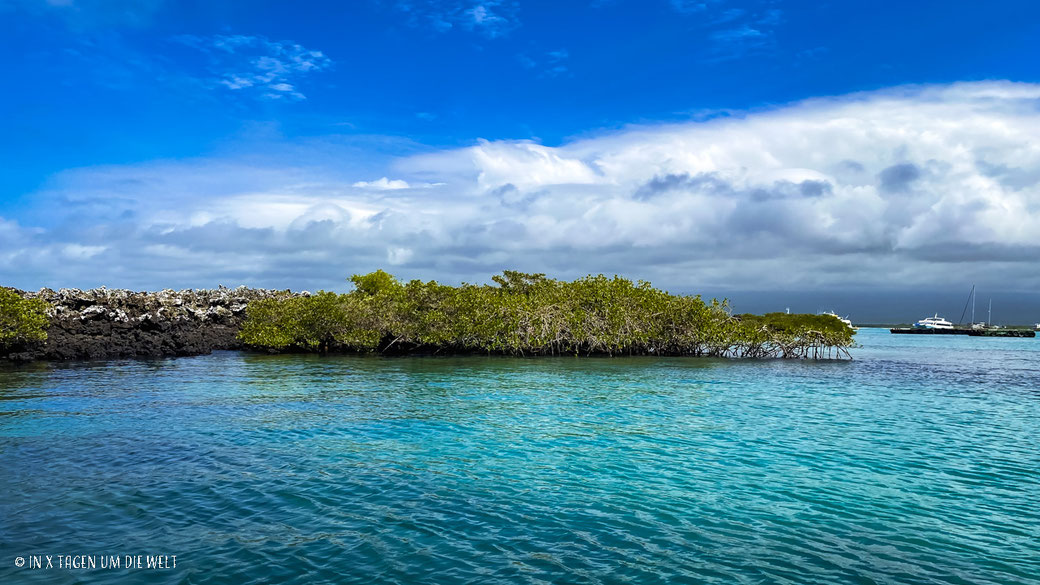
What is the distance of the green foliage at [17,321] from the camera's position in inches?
1476

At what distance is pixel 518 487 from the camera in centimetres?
1288

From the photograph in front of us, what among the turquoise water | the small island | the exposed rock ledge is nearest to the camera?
the turquoise water

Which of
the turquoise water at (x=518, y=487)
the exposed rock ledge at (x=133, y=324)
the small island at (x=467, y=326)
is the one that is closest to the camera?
the turquoise water at (x=518, y=487)

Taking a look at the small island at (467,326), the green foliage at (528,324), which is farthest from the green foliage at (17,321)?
the green foliage at (528,324)

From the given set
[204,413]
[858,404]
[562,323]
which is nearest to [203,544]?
[204,413]

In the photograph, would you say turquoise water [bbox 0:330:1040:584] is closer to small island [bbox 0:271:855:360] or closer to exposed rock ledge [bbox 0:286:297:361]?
exposed rock ledge [bbox 0:286:297:361]

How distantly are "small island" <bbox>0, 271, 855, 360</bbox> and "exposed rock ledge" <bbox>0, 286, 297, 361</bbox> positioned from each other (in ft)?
0.40

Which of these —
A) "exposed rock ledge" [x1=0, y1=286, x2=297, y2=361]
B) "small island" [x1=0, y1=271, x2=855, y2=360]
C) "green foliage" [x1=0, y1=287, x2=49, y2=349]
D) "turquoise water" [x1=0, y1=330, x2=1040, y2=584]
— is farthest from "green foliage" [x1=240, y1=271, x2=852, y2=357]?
"turquoise water" [x1=0, y1=330, x2=1040, y2=584]

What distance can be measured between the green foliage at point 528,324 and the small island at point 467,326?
0.08 metres

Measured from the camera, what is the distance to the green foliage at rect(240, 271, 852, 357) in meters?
47.4

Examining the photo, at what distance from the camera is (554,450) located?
642 inches

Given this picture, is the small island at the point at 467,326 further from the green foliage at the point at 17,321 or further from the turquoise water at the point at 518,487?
the turquoise water at the point at 518,487

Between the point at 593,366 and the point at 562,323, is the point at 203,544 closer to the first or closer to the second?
the point at 593,366

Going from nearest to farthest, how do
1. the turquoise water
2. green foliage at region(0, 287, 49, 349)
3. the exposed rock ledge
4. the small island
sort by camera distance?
the turquoise water, green foliage at region(0, 287, 49, 349), the exposed rock ledge, the small island
